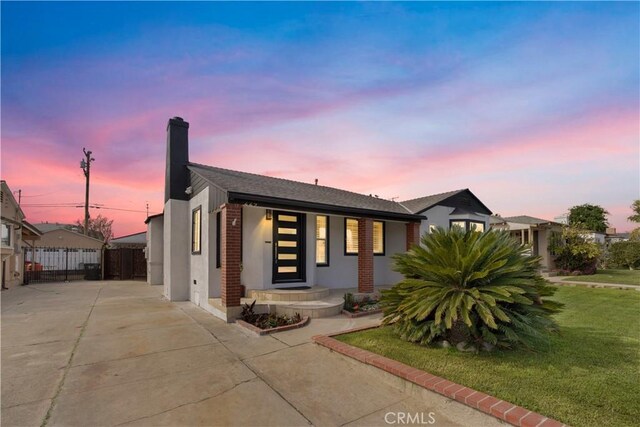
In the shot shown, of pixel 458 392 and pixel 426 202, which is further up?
pixel 426 202

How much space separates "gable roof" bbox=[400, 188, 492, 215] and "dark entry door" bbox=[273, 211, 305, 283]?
16.5ft

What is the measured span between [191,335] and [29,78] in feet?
30.2

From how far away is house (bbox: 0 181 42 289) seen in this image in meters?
14.5

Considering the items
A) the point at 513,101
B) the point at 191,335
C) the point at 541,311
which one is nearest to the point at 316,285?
the point at 191,335

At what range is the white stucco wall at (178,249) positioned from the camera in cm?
1056

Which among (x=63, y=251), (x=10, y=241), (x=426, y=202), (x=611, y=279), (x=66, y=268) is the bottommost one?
(x=611, y=279)

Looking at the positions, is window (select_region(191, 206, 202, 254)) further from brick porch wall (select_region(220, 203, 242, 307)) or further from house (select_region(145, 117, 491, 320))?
brick porch wall (select_region(220, 203, 242, 307))

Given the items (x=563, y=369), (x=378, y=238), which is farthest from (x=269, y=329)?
(x=378, y=238)

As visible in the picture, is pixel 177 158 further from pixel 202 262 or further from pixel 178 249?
pixel 202 262

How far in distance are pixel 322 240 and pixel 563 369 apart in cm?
725

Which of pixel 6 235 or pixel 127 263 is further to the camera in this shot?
pixel 127 263

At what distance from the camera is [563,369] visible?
4.03 metres

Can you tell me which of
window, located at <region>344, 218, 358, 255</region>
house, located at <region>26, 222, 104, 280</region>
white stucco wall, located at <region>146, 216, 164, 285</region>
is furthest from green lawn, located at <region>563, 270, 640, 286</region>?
house, located at <region>26, 222, 104, 280</region>

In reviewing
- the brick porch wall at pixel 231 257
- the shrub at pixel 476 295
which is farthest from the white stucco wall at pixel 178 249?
the shrub at pixel 476 295
